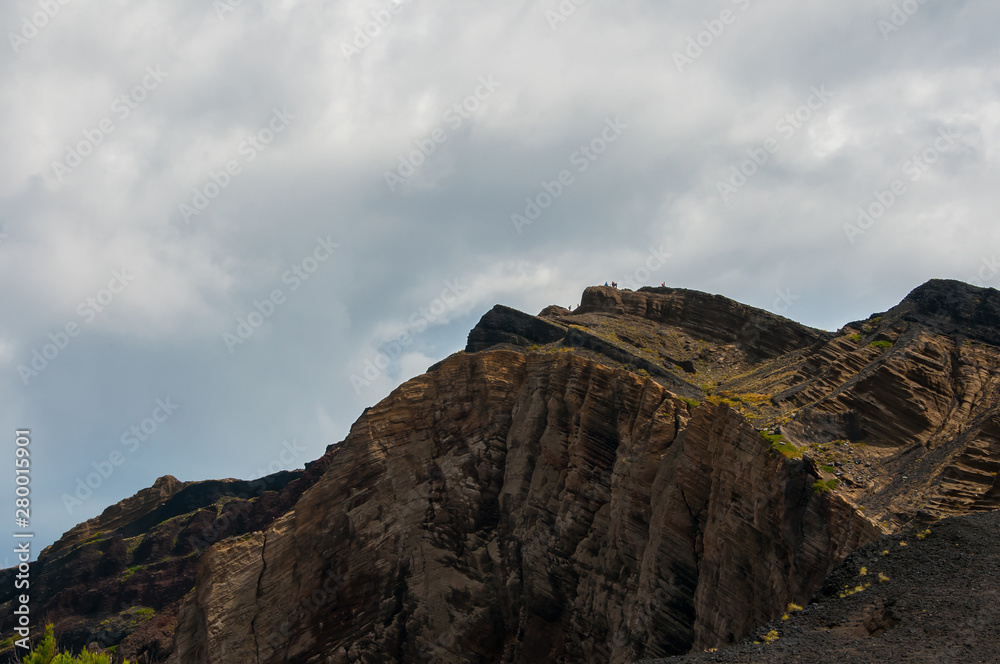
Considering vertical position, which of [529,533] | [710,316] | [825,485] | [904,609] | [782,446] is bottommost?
[904,609]

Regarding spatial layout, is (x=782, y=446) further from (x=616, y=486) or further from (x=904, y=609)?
(x=616, y=486)

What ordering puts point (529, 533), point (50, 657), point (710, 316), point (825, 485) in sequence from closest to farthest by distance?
point (825, 485), point (50, 657), point (529, 533), point (710, 316)

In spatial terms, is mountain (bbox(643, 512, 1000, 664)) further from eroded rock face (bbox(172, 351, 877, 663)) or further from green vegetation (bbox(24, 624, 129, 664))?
green vegetation (bbox(24, 624, 129, 664))

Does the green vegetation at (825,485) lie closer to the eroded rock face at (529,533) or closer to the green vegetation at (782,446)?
the eroded rock face at (529,533)

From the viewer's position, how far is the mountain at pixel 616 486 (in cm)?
3059

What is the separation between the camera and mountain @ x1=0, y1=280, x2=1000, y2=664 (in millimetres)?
30594

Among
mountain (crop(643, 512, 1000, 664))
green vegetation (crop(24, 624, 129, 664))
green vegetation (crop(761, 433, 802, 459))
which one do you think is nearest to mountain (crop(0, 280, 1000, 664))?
green vegetation (crop(761, 433, 802, 459))

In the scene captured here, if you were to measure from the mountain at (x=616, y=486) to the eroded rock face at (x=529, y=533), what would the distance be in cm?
12

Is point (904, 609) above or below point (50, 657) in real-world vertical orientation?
below

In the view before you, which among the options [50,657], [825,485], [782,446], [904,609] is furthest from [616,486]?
[50,657]

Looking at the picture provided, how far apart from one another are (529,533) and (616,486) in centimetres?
701

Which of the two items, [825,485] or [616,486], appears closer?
[825,485]

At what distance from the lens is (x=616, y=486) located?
137 feet

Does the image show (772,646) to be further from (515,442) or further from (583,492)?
(515,442)
